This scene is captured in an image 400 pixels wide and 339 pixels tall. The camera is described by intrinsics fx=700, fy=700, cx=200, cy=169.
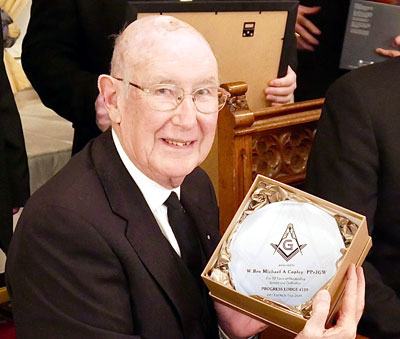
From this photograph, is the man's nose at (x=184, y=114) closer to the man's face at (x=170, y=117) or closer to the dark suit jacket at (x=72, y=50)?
the man's face at (x=170, y=117)

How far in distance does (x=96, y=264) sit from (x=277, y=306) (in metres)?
0.35

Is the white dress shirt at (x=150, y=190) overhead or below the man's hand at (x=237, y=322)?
overhead

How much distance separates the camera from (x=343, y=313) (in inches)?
53.4

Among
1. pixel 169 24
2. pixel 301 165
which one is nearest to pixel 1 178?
pixel 301 165

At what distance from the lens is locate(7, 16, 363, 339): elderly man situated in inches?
51.3

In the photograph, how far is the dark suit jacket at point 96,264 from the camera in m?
1.30

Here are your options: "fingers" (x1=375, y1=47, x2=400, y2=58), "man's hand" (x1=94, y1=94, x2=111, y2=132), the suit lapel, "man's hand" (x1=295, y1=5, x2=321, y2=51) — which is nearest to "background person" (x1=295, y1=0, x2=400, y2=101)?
"man's hand" (x1=295, y1=5, x2=321, y2=51)

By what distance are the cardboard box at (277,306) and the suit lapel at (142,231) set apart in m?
0.09

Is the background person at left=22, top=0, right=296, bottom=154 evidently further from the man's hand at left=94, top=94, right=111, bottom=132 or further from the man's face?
the man's face

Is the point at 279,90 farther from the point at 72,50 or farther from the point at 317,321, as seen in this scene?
the point at 317,321

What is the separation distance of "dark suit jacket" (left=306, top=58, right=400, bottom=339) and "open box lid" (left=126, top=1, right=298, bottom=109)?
255mm

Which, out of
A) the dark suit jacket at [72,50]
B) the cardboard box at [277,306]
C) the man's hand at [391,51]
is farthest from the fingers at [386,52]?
the cardboard box at [277,306]

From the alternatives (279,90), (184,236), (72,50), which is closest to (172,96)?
(184,236)

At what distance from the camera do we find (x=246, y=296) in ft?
4.26
